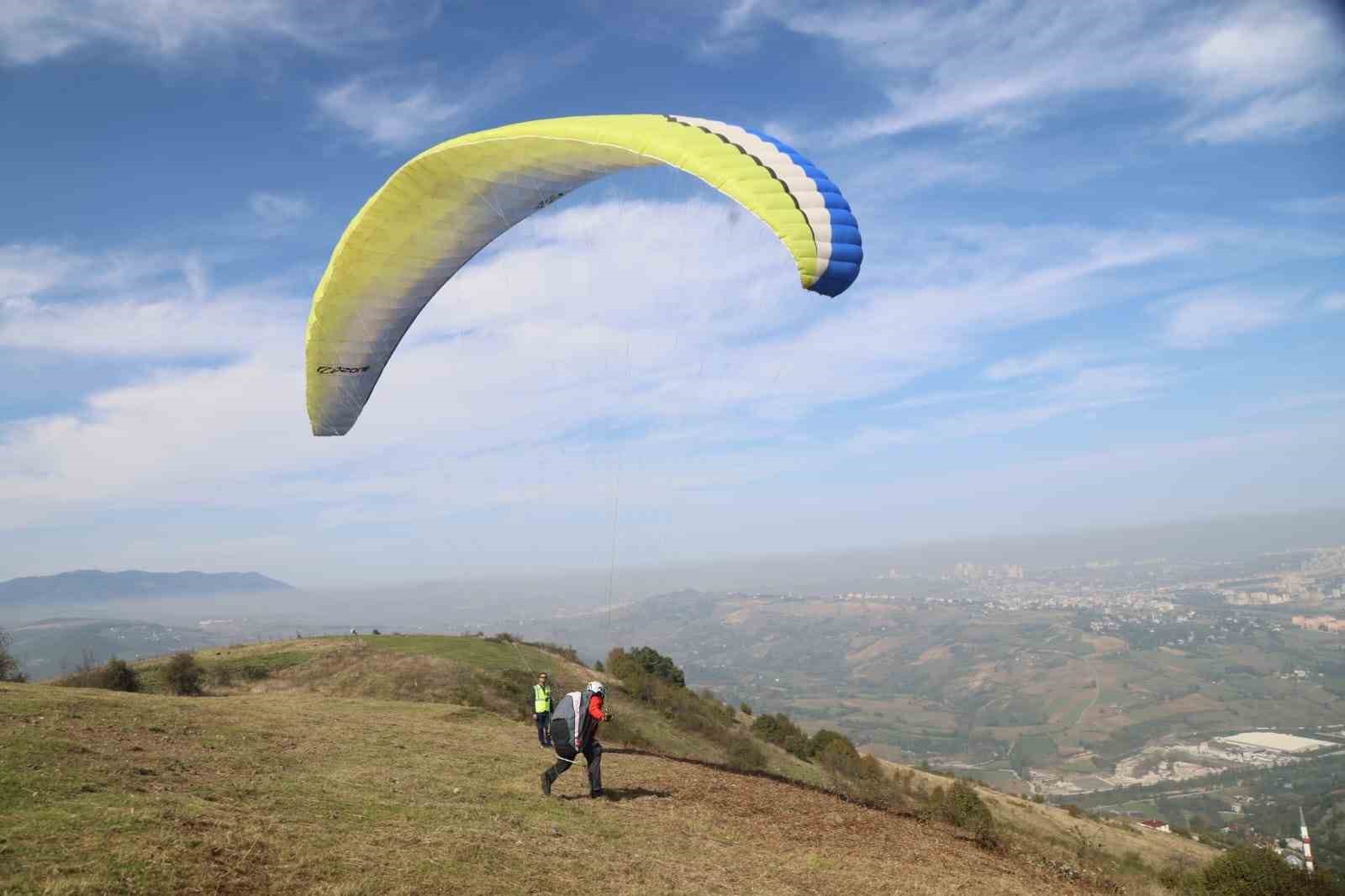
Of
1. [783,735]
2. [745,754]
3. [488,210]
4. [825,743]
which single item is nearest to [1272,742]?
[825,743]

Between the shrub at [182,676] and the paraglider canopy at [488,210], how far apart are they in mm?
15464

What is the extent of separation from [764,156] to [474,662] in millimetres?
25364

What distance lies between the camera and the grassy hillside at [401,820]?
749cm

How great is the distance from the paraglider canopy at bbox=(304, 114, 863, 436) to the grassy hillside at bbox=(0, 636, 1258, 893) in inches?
259

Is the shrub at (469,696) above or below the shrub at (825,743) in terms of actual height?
above

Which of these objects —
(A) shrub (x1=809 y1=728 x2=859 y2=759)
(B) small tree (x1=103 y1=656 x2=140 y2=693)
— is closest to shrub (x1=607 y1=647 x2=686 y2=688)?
(A) shrub (x1=809 y1=728 x2=859 y2=759)

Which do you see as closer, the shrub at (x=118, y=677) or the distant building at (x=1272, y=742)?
the shrub at (x=118, y=677)

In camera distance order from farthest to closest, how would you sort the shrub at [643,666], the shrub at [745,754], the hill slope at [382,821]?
the shrub at [643,666], the shrub at [745,754], the hill slope at [382,821]

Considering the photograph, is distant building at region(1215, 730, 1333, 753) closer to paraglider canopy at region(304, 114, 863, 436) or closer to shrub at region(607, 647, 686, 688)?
shrub at region(607, 647, 686, 688)

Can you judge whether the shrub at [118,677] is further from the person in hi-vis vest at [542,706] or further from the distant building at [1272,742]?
the distant building at [1272,742]

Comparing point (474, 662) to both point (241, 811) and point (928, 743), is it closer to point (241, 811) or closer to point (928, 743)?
point (241, 811)

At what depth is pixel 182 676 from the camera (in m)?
26.3

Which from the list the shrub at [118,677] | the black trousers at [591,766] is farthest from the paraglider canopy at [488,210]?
the shrub at [118,677]

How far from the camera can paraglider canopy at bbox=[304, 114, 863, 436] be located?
10.1m
